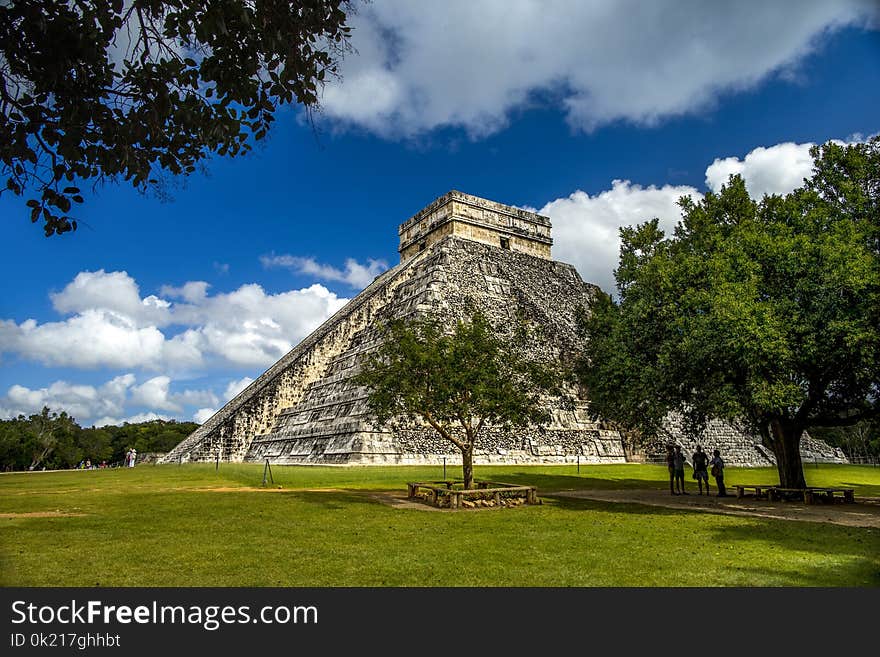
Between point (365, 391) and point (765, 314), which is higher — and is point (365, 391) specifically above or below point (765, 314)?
below

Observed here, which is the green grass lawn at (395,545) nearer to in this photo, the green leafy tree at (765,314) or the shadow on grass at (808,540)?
the shadow on grass at (808,540)

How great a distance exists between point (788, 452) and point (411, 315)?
14260mm

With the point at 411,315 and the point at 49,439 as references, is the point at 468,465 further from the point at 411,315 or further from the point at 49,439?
the point at 49,439

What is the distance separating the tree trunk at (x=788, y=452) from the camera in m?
13.3

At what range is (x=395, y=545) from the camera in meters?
7.04

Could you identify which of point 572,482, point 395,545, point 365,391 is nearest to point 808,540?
point 395,545

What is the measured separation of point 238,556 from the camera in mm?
6242

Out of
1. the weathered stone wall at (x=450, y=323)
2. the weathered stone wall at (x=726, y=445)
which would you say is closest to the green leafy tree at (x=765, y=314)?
the weathered stone wall at (x=450, y=323)

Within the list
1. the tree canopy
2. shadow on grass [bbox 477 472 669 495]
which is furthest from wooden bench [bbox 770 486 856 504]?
the tree canopy

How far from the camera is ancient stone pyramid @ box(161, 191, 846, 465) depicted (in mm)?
21031

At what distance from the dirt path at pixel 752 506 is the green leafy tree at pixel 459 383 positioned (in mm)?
3469

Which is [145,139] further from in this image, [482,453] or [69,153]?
[482,453]
